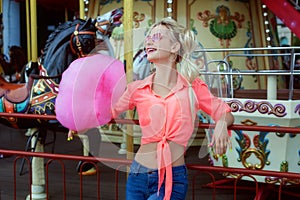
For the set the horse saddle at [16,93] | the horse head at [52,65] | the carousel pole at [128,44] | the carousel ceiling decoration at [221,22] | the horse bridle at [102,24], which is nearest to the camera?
the carousel pole at [128,44]

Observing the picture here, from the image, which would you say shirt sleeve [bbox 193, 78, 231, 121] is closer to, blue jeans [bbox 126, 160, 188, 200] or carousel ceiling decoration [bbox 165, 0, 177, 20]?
blue jeans [bbox 126, 160, 188, 200]

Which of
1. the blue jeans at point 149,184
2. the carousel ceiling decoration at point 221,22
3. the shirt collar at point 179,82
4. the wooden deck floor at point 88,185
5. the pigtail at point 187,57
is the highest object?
the carousel ceiling decoration at point 221,22

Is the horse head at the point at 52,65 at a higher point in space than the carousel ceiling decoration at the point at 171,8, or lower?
lower

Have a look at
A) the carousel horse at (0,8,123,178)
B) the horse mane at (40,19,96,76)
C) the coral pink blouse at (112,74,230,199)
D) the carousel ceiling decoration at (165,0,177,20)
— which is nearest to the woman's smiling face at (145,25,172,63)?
the coral pink blouse at (112,74,230,199)

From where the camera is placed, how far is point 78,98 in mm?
2176

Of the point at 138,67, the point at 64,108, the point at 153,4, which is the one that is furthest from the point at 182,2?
the point at 64,108

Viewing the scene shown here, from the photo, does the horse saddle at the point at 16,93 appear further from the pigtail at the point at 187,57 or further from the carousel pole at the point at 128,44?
the pigtail at the point at 187,57

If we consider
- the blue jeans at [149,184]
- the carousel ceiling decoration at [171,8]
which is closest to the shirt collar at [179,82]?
the blue jeans at [149,184]

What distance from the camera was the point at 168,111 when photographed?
6.39 ft

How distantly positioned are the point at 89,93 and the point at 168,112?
0.44 meters

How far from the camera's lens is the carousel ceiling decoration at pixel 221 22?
632cm

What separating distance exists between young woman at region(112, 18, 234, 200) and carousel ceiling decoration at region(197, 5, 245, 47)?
14.6 ft

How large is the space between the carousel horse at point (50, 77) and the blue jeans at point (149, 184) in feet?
5.96

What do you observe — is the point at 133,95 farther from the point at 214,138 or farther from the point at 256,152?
the point at 256,152
